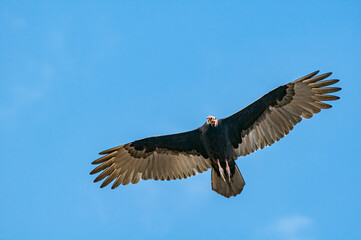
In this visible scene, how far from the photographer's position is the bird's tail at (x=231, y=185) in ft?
33.9

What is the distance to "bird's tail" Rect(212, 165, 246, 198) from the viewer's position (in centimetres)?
1032

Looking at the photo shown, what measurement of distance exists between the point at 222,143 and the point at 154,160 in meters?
1.68

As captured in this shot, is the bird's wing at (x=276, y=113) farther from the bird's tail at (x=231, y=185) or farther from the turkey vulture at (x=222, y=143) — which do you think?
the bird's tail at (x=231, y=185)

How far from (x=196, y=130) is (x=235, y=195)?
5.02 ft

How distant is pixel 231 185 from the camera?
1035 centimetres

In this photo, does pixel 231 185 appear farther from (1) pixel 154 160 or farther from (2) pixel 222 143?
(1) pixel 154 160

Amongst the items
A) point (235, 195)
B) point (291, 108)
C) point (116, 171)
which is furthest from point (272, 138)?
point (116, 171)

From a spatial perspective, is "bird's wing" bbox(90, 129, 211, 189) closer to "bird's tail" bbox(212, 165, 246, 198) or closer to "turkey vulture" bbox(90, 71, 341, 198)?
"turkey vulture" bbox(90, 71, 341, 198)

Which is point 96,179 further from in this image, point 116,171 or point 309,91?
point 309,91

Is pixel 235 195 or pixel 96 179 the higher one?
pixel 96 179

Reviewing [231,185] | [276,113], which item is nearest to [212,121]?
[231,185]

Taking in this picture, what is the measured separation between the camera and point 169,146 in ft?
36.7

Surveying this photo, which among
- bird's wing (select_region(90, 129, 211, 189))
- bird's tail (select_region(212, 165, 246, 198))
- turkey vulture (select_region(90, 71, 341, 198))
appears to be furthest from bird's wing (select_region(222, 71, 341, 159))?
bird's wing (select_region(90, 129, 211, 189))

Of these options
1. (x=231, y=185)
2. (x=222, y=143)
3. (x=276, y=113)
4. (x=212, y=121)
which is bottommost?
(x=231, y=185)
